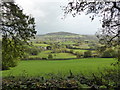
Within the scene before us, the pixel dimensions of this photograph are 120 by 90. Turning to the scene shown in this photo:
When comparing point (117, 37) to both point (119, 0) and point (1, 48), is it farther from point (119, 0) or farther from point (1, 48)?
point (1, 48)

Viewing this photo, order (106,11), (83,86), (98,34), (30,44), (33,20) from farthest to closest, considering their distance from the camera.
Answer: (30,44) → (33,20) → (98,34) → (106,11) → (83,86)

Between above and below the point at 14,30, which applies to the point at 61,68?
below

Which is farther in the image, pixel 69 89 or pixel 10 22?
pixel 10 22

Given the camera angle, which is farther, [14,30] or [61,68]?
[61,68]

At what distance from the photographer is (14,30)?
797 centimetres

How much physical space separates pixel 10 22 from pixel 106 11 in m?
5.00

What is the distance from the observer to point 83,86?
6031 mm

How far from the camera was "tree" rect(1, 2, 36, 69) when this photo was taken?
7.54 meters

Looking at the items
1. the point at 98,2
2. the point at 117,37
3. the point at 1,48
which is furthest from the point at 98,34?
the point at 1,48

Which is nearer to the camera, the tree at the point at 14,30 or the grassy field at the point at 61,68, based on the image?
the tree at the point at 14,30

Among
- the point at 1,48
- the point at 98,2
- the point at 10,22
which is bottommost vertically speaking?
the point at 1,48

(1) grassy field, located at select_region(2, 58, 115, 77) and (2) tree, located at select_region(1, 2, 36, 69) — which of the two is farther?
(1) grassy field, located at select_region(2, 58, 115, 77)

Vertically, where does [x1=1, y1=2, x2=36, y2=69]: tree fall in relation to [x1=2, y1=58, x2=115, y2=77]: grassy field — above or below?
above

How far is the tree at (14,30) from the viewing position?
7.54 m
